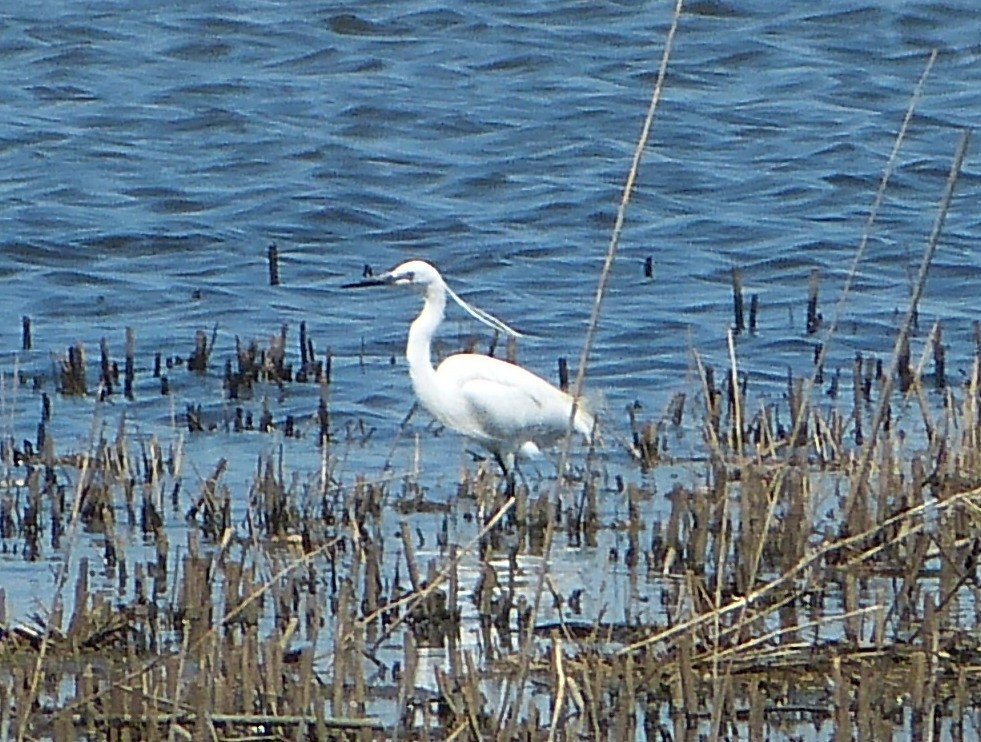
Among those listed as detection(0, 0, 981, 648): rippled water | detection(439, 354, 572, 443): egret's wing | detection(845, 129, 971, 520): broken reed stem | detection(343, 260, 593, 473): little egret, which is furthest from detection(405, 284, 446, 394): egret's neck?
detection(845, 129, 971, 520): broken reed stem

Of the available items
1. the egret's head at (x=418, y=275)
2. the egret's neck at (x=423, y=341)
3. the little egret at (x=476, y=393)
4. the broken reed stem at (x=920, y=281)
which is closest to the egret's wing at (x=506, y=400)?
the little egret at (x=476, y=393)

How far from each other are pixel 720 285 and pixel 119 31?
321 inches

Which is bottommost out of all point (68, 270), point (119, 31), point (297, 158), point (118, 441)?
point (118, 441)

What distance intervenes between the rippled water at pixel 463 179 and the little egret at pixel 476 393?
1.09ft

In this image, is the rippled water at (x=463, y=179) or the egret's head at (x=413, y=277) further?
the rippled water at (x=463, y=179)

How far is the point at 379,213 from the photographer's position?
51.1ft

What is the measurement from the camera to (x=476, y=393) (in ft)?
29.4

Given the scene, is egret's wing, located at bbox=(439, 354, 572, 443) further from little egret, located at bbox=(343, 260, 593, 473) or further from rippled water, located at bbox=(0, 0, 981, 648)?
A: rippled water, located at bbox=(0, 0, 981, 648)

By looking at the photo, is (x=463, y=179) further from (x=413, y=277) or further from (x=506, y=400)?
(x=506, y=400)

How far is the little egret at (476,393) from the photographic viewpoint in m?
8.99

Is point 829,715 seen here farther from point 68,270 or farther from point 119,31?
point 119,31

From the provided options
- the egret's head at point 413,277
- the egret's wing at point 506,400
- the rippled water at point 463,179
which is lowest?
the egret's wing at point 506,400

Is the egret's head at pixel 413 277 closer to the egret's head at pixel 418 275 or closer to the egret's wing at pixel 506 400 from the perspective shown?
the egret's head at pixel 418 275

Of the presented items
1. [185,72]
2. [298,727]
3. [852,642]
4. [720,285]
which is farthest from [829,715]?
[185,72]
